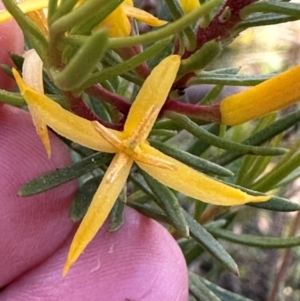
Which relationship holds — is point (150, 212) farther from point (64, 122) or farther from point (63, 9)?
point (63, 9)

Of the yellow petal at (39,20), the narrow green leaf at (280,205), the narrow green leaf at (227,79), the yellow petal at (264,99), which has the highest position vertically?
the yellow petal at (39,20)

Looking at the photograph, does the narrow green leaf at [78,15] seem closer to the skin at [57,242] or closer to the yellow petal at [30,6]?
the yellow petal at [30,6]

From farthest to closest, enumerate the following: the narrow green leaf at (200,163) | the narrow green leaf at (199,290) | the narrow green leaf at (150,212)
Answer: the narrow green leaf at (199,290) < the narrow green leaf at (150,212) < the narrow green leaf at (200,163)

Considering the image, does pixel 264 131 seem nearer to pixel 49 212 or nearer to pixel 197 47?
pixel 197 47

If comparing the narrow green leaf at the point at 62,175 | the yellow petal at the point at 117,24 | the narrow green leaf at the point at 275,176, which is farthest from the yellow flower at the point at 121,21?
the narrow green leaf at the point at 275,176

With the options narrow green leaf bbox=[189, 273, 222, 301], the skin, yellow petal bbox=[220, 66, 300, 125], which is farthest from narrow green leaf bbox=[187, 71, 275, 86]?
narrow green leaf bbox=[189, 273, 222, 301]

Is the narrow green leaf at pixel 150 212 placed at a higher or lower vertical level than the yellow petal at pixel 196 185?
lower

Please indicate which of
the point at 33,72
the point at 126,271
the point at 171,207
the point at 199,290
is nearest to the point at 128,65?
the point at 33,72
